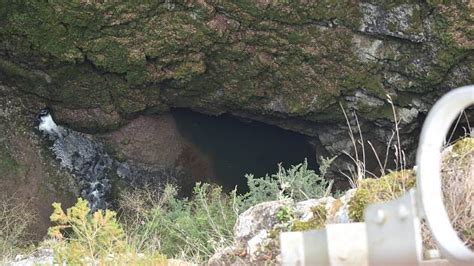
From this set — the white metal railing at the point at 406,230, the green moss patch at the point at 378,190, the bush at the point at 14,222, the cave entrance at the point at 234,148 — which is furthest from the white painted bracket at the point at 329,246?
the cave entrance at the point at 234,148

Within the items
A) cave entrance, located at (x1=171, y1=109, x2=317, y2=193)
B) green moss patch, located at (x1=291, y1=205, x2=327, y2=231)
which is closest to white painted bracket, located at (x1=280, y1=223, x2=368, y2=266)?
green moss patch, located at (x1=291, y1=205, x2=327, y2=231)

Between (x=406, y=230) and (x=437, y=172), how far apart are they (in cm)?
18

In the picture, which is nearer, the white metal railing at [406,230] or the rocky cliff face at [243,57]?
the white metal railing at [406,230]

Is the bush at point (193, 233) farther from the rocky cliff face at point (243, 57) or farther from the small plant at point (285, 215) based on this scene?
the rocky cliff face at point (243, 57)

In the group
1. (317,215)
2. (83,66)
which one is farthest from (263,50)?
(317,215)

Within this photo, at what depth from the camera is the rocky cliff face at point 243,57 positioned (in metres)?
7.86

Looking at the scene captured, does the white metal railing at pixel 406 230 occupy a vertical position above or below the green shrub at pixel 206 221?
above

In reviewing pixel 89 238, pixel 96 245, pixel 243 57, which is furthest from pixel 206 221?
pixel 243 57

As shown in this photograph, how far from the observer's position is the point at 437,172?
162 cm

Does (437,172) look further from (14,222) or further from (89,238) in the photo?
(14,222)

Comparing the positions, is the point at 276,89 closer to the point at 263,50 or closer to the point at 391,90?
the point at 263,50

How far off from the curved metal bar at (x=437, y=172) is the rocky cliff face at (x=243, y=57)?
250 inches

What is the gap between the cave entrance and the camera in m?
9.90

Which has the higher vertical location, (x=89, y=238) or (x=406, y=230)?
(x=406, y=230)
